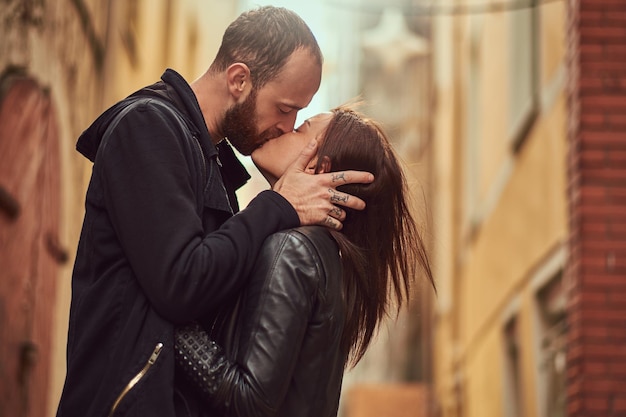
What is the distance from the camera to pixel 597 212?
6945 millimetres

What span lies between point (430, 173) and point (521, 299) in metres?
13.3

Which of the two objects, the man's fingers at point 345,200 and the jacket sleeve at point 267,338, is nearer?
the jacket sleeve at point 267,338

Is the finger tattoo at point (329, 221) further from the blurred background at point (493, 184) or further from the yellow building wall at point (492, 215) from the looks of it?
the yellow building wall at point (492, 215)

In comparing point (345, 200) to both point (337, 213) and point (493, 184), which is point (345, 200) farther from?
point (493, 184)

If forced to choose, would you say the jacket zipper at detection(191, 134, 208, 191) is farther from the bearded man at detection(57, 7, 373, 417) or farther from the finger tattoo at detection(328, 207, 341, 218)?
the finger tattoo at detection(328, 207, 341, 218)

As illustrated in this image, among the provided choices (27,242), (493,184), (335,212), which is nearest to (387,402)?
(493,184)

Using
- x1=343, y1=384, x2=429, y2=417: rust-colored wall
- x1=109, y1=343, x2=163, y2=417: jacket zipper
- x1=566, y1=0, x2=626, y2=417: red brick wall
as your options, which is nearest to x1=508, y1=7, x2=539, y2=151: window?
Answer: x1=566, y1=0, x2=626, y2=417: red brick wall

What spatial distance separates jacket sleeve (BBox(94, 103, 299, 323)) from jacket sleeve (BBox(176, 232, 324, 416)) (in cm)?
6

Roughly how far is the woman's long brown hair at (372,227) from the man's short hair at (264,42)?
0.72 ft

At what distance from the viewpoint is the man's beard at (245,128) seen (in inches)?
115

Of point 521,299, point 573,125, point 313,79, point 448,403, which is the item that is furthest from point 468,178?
point 313,79

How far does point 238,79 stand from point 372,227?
19.8 inches

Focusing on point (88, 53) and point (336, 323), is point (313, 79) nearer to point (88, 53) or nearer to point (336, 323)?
point (336, 323)

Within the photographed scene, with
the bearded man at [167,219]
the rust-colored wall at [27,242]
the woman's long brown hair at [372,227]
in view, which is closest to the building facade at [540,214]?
the woman's long brown hair at [372,227]
